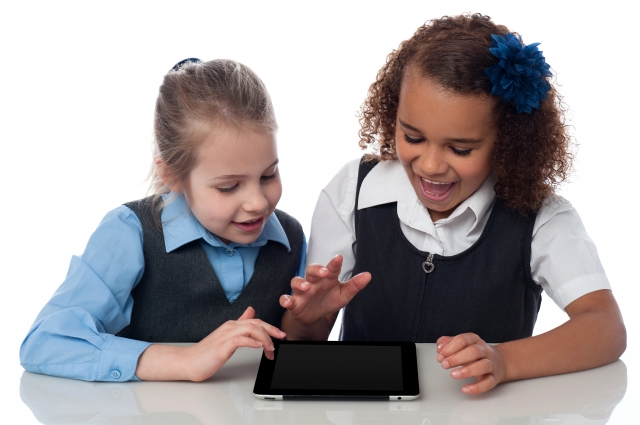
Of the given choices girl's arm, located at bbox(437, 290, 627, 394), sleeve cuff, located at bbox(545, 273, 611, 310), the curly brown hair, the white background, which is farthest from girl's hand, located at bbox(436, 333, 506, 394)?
the white background

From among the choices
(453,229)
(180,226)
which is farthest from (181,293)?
(453,229)

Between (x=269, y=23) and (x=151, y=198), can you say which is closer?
(x=151, y=198)

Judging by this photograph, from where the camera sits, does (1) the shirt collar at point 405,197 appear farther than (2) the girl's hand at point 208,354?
Yes

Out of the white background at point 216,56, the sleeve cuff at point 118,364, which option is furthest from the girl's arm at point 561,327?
the white background at point 216,56

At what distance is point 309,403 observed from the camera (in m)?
1.07

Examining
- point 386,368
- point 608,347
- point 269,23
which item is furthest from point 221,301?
point 269,23

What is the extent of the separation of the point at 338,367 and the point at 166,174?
512 mm

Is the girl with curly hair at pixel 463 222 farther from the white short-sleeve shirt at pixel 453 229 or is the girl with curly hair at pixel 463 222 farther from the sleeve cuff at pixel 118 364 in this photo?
the sleeve cuff at pixel 118 364

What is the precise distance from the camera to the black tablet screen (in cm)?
110

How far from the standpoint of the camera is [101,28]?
3137mm

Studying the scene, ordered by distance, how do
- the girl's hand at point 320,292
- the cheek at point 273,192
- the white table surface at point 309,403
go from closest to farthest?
the white table surface at point 309,403
the girl's hand at point 320,292
the cheek at point 273,192

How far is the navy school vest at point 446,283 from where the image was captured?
1.50 m

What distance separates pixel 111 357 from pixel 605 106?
278cm

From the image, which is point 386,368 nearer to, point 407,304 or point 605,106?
point 407,304
